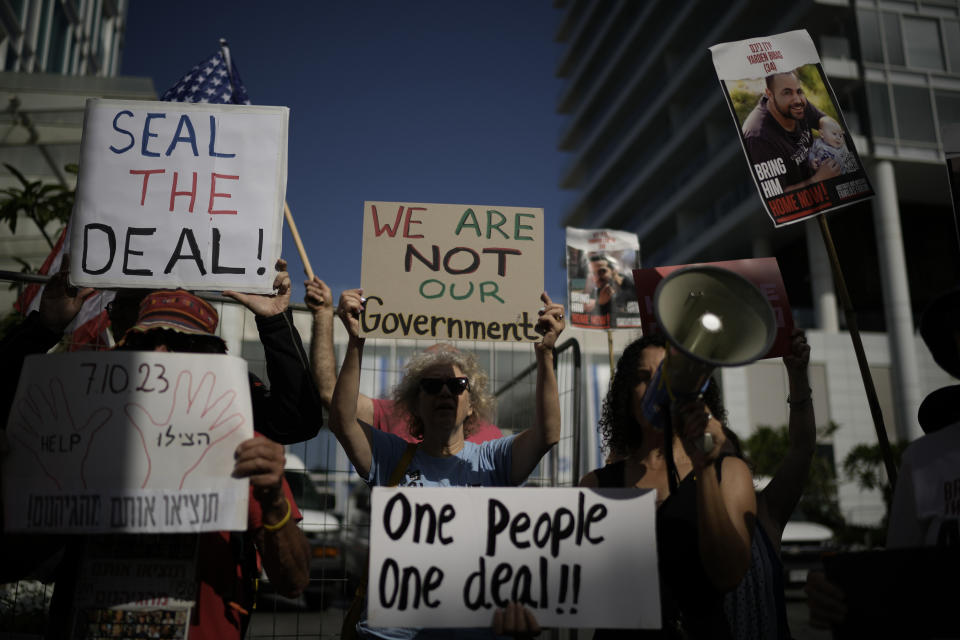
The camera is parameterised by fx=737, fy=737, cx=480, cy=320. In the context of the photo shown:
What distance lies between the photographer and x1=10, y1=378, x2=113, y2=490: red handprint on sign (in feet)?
6.19

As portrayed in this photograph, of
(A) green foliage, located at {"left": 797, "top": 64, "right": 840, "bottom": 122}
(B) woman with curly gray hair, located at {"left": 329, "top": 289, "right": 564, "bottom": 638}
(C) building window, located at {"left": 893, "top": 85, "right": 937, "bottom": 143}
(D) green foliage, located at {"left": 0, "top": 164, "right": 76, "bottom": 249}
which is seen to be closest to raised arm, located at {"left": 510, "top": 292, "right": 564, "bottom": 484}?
(B) woman with curly gray hair, located at {"left": 329, "top": 289, "right": 564, "bottom": 638}

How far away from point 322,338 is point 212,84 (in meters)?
2.00

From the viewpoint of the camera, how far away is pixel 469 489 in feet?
6.95

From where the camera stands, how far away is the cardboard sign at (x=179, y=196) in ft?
8.11

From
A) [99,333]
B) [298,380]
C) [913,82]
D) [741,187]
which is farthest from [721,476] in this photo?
[741,187]

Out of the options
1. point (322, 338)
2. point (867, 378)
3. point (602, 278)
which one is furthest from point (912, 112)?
point (322, 338)

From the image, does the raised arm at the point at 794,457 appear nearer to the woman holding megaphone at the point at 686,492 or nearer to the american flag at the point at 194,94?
the woman holding megaphone at the point at 686,492

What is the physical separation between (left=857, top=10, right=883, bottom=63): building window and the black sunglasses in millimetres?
27914

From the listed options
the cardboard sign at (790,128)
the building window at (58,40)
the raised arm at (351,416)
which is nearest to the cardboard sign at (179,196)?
the raised arm at (351,416)

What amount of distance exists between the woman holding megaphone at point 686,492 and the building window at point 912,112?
27.8m

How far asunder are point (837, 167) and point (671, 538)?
2028 mm

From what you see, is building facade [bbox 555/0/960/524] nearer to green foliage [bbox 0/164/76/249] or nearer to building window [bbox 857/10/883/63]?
building window [bbox 857/10/883/63]

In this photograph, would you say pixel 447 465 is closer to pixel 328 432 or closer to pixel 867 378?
pixel 867 378

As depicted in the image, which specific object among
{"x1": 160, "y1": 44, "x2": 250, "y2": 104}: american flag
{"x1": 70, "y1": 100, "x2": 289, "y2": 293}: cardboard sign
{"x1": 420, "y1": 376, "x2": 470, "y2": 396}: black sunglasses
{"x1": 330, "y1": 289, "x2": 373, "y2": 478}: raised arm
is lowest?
{"x1": 330, "y1": 289, "x2": 373, "y2": 478}: raised arm
